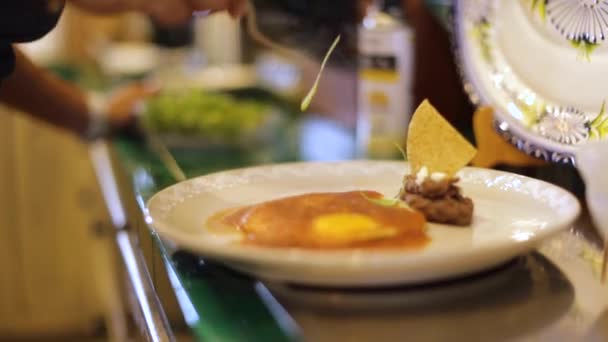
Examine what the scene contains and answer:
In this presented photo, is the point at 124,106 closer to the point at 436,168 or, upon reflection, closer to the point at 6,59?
the point at 6,59

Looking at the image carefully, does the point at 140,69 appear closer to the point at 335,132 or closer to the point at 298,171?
the point at 335,132

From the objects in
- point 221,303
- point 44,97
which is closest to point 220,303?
point 221,303

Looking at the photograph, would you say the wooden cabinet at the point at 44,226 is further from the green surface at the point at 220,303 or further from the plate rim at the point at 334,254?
the plate rim at the point at 334,254

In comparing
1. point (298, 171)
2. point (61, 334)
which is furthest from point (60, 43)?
point (298, 171)

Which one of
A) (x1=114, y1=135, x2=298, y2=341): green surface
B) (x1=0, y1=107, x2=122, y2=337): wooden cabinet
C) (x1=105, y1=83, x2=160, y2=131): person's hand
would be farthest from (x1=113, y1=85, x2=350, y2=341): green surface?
(x1=0, y1=107, x2=122, y2=337): wooden cabinet

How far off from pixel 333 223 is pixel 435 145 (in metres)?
0.16

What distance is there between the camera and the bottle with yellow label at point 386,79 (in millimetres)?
1210

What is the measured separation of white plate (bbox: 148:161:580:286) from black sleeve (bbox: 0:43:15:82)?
406 millimetres

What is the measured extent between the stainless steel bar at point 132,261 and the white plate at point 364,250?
4.2 inches

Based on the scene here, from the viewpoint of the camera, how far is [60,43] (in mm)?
3455

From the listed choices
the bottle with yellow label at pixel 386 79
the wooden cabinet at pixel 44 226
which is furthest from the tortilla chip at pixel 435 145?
the wooden cabinet at pixel 44 226

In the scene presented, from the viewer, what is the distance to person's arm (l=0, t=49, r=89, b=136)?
4.47ft

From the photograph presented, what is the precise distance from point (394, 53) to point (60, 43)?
2601 millimetres

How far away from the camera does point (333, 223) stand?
1.87ft
